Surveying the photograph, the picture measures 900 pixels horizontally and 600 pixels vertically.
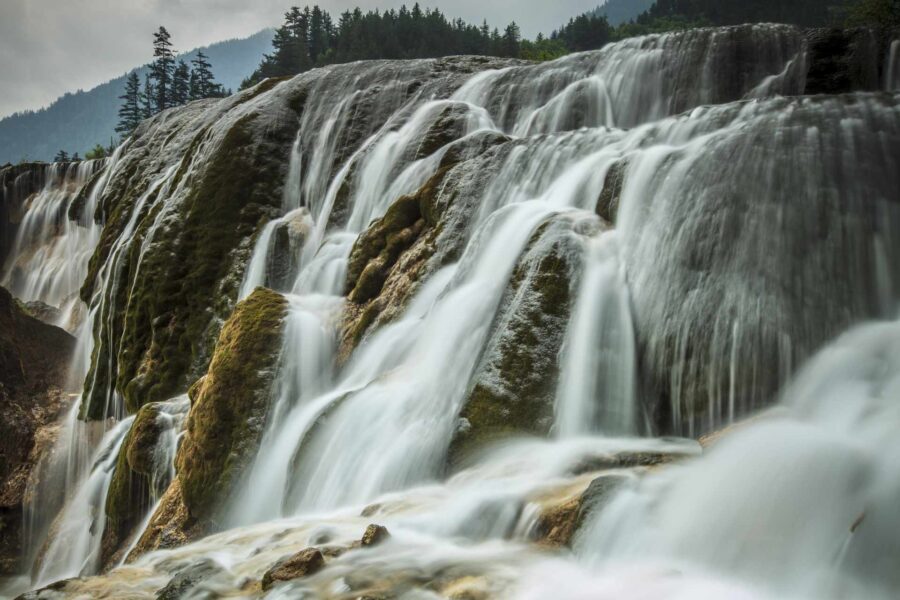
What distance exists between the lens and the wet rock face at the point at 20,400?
15.4 meters

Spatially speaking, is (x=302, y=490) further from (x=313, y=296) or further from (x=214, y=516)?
(x=313, y=296)

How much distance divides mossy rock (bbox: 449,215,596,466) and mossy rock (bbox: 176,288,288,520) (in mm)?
3235

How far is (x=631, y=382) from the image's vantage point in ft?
22.3

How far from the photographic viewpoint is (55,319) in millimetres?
25812

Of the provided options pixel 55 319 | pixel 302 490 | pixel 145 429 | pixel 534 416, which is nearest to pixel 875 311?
pixel 534 416

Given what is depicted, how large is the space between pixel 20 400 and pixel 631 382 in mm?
14641

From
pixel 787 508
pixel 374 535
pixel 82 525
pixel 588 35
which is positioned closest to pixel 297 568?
pixel 374 535

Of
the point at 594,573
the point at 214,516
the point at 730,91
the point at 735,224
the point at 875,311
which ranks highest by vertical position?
the point at 730,91

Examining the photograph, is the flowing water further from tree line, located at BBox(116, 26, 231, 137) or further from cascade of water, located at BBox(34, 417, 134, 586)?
tree line, located at BBox(116, 26, 231, 137)

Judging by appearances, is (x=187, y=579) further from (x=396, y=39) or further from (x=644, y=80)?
(x=396, y=39)

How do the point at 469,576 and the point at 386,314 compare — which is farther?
the point at 386,314

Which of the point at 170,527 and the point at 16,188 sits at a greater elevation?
the point at 16,188

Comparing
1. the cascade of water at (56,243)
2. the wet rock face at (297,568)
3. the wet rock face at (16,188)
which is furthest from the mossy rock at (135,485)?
the wet rock face at (16,188)

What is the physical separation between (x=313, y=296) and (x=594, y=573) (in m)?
8.44
